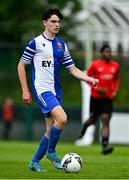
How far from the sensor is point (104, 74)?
19.8 m

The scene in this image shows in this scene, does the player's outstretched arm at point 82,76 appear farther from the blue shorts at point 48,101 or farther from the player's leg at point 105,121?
the player's leg at point 105,121

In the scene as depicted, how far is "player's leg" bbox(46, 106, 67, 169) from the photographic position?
1279cm

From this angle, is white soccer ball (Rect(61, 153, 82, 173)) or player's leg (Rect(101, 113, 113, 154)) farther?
player's leg (Rect(101, 113, 113, 154))

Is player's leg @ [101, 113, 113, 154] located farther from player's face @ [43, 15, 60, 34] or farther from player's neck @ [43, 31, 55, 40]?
player's face @ [43, 15, 60, 34]

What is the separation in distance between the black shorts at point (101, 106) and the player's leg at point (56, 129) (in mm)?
5983

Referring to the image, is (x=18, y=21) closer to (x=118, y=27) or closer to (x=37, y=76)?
(x=118, y=27)

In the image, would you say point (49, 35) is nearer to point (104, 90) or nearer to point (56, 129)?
point (56, 129)

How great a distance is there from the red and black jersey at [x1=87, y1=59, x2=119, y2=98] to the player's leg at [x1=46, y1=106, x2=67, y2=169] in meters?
6.30

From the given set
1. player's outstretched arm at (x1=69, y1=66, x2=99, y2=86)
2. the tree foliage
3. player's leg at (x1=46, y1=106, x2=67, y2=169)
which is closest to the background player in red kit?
player's outstretched arm at (x1=69, y1=66, x2=99, y2=86)

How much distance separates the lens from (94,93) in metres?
19.5

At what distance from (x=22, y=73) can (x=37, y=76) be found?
0.22 m

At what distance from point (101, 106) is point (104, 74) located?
0.79 m

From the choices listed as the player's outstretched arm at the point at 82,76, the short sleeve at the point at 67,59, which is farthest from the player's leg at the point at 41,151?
the short sleeve at the point at 67,59

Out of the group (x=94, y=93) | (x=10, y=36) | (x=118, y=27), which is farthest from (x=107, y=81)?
(x=118, y=27)
